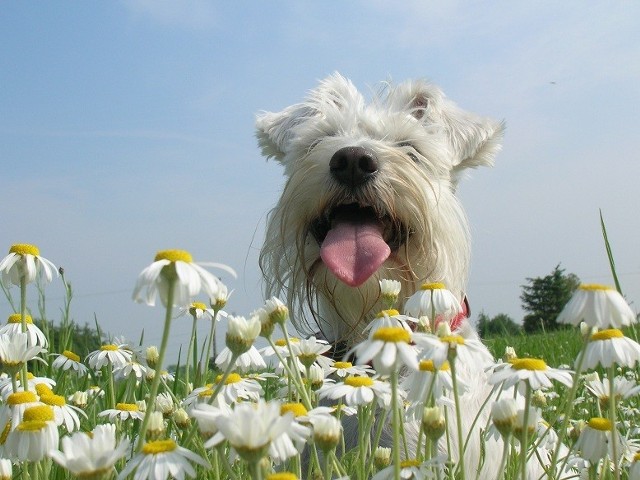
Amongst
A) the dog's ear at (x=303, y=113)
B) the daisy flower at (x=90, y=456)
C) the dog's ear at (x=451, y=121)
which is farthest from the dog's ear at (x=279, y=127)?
the daisy flower at (x=90, y=456)

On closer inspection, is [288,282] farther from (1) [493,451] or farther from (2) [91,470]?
(2) [91,470]

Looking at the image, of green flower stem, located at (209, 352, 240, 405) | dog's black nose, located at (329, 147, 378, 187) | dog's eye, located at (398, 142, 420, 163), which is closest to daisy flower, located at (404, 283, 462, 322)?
green flower stem, located at (209, 352, 240, 405)

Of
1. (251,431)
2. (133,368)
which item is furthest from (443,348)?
(133,368)

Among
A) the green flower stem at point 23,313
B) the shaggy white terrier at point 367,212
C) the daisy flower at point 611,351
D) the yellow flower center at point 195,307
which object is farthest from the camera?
the shaggy white terrier at point 367,212

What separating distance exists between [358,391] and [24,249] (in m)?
0.97

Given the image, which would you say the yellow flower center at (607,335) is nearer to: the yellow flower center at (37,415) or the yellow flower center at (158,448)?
the yellow flower center at (158,448)

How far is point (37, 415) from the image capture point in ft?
4.09

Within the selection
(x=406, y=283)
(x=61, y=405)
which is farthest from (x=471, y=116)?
(x=61, y=405)

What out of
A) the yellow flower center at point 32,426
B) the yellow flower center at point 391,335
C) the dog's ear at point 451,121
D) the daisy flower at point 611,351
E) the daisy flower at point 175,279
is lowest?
the yellow flower center at point 32,426

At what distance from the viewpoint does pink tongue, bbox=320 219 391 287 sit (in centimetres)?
370

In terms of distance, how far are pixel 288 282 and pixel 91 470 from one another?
3413 mm

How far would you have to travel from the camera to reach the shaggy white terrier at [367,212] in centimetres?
387

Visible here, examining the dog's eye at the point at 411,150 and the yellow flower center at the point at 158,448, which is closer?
the yellow flower center at the point at 158,448

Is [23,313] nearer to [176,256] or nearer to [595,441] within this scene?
[176,256]
